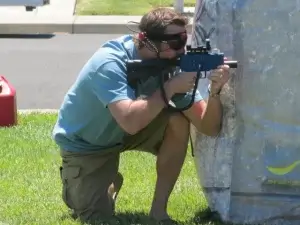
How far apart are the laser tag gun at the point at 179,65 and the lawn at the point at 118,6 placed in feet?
32.8

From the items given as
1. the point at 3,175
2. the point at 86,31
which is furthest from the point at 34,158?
the point at 86,31

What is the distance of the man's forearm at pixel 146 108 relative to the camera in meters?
3.86

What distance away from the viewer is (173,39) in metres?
3.90

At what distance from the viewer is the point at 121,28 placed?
1320cm

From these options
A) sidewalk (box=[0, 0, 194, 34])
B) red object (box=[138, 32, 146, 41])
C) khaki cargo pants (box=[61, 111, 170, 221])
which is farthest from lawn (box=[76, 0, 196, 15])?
red object (box=[138, 32, 146, 41])

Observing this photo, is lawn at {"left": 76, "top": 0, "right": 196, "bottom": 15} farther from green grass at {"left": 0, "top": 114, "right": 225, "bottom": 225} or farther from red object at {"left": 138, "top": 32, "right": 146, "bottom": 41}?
red object at {"left": 138, "top": 32, "right": 146, "bottom": 41}

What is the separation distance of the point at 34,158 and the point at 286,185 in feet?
6.66

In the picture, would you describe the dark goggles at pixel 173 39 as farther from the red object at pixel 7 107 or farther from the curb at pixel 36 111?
the curb at pixel 36 111

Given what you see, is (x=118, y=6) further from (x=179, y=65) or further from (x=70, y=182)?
(x=179, y=65)

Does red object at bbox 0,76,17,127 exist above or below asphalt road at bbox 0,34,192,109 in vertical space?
above

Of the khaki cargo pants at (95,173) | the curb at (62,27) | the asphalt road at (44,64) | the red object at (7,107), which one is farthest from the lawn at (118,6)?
the khaki cargo pants at (95,173)

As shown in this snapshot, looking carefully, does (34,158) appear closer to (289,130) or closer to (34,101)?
(289,130)

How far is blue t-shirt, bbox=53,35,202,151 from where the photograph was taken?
3916 millimetres

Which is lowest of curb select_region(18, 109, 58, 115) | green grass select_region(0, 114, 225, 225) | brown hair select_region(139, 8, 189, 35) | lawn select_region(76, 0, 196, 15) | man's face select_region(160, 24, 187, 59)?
lawn select_region(76, 0, 196, 15)
